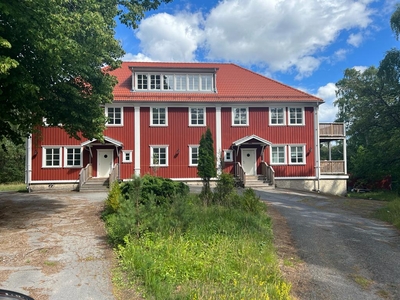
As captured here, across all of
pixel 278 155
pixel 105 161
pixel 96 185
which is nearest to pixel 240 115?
pixel 278 155

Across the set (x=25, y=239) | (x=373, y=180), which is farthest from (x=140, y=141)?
(x=373, y=180)

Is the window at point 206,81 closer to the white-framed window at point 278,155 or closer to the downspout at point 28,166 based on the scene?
the white-framed window at point 278,155

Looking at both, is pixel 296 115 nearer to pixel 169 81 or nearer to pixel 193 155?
pixel 193 155

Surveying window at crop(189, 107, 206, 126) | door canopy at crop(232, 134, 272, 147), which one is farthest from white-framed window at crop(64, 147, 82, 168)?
door canopy at crop(232, 134, 272, 147)

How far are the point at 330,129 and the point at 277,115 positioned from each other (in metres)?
4.12

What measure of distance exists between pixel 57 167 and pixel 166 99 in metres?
8.85

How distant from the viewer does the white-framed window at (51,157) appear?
70.2ft

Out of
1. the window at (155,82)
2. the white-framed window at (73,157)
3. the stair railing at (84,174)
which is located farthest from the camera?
the window at (155,82)

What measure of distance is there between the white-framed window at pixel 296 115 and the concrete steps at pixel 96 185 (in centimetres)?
1387

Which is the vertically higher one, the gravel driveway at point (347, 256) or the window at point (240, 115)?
the window at point (240, 115)

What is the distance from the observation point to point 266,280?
190 inches

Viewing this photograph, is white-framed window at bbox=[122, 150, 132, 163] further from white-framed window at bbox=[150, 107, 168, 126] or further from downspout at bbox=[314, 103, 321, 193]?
downspout at bbox=[314, 103, 321, 193]

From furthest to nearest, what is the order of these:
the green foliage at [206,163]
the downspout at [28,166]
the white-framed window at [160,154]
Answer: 1. the white-framed window at [160,154]
2. the downspout at [28,166]
3. the green foliage at [206,163]

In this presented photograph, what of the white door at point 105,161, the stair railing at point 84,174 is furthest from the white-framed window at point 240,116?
the stair railing at point 84,174
